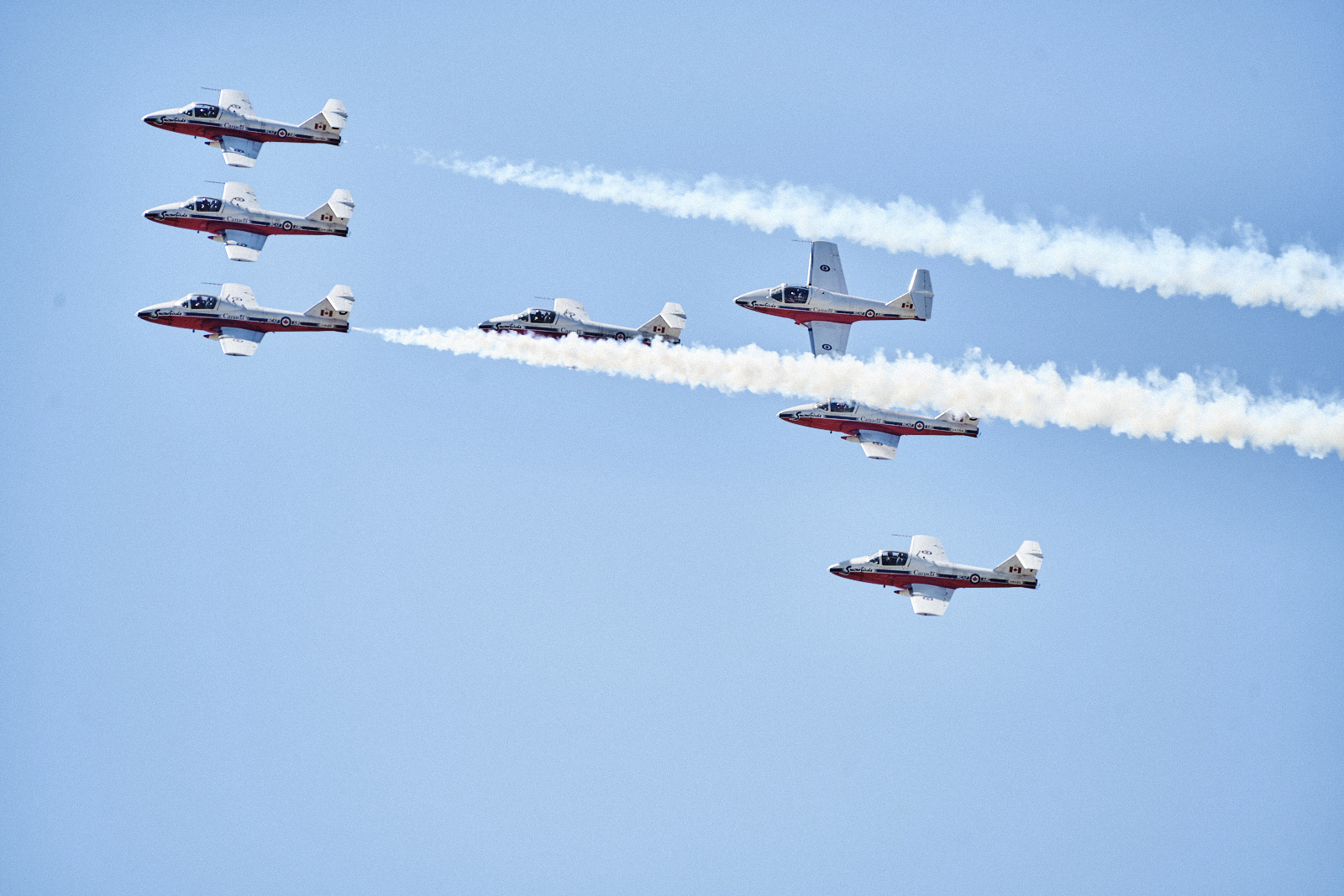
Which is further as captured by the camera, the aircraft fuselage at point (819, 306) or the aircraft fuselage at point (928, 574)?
the aircraft fuselage at point (819, 306)

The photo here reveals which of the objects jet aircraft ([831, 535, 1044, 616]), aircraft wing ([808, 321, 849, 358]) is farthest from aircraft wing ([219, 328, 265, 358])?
jet aircraft ([831, 535, 1044, 616])

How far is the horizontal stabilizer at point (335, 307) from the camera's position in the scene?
9500 centimetres

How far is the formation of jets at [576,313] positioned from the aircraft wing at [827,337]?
44 mm

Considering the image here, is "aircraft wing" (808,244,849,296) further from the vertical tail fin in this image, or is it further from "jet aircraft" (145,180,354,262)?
"jet aircraft" (145,180,354,262)

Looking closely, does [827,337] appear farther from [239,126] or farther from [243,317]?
[239,126]

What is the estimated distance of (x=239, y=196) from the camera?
327 feet

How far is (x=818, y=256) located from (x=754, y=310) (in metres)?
4.64

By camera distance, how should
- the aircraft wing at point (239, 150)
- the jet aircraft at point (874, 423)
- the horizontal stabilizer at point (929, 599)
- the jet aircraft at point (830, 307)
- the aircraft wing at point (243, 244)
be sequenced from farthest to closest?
the aircraft wing at point (239, 150)
the aircraft wing at point (243, 244)
the jet aircraft at point (830, 307)
the jet aircraft at point (874, 423)
the horizontal stabilizer at point (929, 599)

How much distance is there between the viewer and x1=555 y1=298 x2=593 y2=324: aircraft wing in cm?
9738

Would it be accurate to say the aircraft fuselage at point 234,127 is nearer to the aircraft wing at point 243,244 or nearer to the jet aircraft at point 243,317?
the aircraft wing at point 243,244

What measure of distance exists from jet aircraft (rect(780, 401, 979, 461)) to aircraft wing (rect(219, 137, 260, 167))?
31.8 meters

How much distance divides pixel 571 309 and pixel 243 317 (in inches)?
661

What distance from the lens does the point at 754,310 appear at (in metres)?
98.0

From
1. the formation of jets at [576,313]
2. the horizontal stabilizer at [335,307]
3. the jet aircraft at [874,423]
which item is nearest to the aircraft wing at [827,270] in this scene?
the formation of jets at [576,313]
